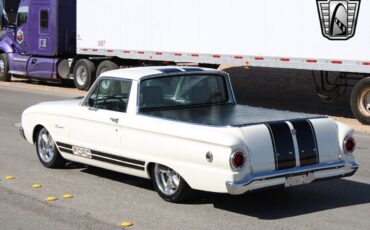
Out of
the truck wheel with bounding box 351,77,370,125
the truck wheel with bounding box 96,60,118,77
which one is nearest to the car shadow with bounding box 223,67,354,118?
the truck wheel with bounding box 351,77,370,125

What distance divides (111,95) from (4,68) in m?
18.5

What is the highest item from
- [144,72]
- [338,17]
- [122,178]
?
[338,17]

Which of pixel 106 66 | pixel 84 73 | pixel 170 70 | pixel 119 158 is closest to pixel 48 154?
pixel 119 158

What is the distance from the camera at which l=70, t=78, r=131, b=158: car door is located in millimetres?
8570

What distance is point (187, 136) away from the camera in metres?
7.50

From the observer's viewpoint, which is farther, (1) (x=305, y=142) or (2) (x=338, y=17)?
(2) (x=338, y=17)

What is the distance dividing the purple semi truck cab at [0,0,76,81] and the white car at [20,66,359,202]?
49.2 ft

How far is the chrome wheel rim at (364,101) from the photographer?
15.9m

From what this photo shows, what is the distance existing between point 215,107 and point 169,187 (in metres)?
1.56

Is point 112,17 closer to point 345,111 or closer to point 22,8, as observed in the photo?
point 22,8

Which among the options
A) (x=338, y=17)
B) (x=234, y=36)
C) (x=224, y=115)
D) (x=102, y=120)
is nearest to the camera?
(x=224, y=115)

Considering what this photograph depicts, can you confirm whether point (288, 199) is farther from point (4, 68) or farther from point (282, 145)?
point (4, 68)

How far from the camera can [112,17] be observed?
898 inches

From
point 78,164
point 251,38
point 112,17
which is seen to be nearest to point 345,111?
point 251,38
